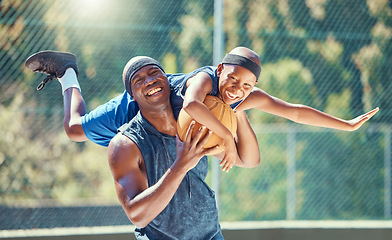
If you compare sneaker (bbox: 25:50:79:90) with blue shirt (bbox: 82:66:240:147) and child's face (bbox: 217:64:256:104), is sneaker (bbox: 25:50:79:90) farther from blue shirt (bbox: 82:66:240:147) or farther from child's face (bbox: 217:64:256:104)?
child's face (bbox: 217:64:256:104)

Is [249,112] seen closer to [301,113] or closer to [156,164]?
[301,113]

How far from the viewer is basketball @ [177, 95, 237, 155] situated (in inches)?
107

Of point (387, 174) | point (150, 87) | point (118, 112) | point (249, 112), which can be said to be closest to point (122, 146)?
point (150, 87)

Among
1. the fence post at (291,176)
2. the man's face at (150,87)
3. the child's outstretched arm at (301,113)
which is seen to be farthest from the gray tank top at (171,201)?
the fence post at (291,176)

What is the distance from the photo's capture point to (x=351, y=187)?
21.8ft

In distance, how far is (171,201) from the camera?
2.89m

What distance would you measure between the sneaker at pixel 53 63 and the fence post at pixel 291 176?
2994mm

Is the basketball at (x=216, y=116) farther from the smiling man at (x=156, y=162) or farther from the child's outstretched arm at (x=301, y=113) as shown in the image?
the child's outstretched arm at (x=301, y=113)

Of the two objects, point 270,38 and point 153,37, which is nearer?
point 153,37

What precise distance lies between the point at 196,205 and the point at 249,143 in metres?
0.53

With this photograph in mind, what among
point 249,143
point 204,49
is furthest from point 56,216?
point 249,143

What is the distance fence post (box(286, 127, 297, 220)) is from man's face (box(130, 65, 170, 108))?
149 inches

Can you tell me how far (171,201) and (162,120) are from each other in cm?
42

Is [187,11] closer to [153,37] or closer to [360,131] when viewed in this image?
[153,37]
